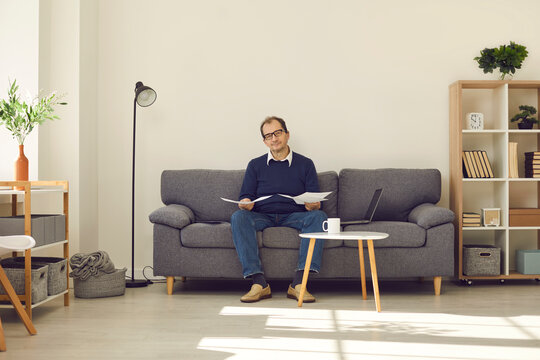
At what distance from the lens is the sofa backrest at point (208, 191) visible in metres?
4.22

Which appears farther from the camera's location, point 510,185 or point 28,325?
point 510,185

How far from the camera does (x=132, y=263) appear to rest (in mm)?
4203

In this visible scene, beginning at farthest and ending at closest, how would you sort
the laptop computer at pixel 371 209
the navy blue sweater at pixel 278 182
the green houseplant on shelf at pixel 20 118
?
the navy blue sweater at pixel 278 182, the laptop computer at pixel 371 209, the green houseplant on shelf at pixel 20 118

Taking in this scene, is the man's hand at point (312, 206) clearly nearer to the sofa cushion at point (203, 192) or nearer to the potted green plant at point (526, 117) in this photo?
the sofa cushion at point (203, 192)

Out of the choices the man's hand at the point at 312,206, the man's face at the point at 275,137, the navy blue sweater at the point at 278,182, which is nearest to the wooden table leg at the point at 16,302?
the navy blue sweater at the point at 278,182

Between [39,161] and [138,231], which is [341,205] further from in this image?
[39,161]

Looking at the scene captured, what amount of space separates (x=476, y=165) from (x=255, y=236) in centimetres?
176

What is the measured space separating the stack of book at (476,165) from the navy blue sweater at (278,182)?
114cm

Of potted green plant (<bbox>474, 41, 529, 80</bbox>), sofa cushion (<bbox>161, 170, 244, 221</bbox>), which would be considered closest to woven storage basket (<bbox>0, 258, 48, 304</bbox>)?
sofa cushion (<bbox>161, 170, 244, 221</bbox>)

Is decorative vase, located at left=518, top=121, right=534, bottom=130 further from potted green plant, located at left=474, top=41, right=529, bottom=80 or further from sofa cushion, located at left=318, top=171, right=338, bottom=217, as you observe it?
sofa cushion, located at left=318, top=171, right=338, bottom=217

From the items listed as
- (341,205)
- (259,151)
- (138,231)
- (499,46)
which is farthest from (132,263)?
(499,46)

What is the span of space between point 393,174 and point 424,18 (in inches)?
50.9

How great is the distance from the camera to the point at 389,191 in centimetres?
422

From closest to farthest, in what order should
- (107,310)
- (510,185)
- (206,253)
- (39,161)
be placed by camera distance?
(107,310), (206,253), (39,161), (510,185)
